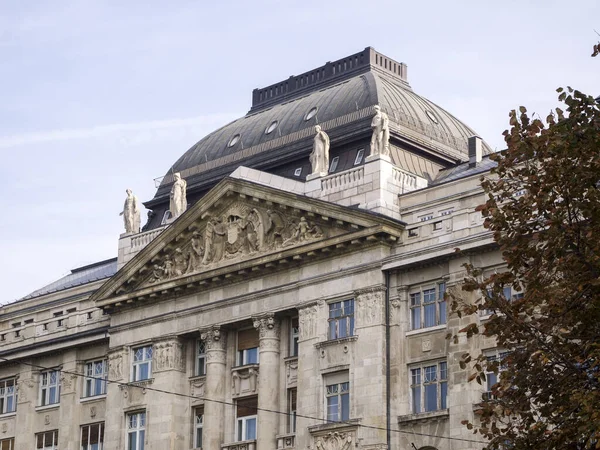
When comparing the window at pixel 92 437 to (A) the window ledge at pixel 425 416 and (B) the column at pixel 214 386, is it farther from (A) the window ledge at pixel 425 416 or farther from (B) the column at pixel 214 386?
(A) the window ledge at pixel 425 416

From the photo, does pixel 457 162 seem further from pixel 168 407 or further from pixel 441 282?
pixel 168 407

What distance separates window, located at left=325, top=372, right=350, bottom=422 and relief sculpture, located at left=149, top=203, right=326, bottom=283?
216 inches

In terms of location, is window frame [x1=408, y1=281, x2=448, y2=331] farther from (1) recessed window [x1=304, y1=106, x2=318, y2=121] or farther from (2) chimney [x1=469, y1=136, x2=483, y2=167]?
(1) recessed window [x1=304, y1=106, x2=318, y2=121]

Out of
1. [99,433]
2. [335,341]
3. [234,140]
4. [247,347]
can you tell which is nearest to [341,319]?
[335,341]

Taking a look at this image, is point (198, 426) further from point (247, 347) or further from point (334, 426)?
point (334, 426)

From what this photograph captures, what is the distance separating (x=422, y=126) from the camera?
6266 centimetres

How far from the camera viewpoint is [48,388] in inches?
2537

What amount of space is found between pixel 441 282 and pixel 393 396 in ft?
14.6

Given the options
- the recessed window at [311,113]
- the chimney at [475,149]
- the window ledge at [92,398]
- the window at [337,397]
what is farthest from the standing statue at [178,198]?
the chimney at [475,149]

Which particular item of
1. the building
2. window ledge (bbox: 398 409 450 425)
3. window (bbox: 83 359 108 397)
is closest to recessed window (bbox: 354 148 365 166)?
the building

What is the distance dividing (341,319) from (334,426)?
162 inches

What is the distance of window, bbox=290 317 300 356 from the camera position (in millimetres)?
54553

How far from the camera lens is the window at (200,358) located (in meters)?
57.7

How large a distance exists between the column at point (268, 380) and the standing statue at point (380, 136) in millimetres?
7700
